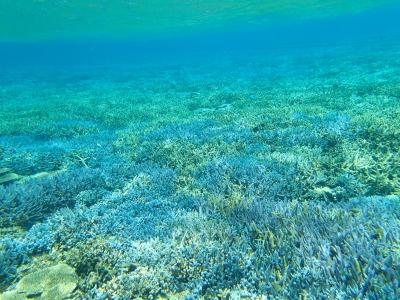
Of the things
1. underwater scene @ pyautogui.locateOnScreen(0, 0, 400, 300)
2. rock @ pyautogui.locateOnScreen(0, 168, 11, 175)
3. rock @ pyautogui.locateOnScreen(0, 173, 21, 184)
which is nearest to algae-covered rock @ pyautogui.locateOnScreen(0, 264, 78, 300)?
underwater scene @ pyautogui.locateOnScreen(0, 0, 400, 300)

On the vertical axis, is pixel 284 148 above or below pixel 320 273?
below

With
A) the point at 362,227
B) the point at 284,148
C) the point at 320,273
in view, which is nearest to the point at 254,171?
the point at 284,148

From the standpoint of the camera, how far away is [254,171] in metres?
6.19

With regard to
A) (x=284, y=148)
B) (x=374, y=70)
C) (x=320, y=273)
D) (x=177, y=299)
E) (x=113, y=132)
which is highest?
(x=320, y=273)

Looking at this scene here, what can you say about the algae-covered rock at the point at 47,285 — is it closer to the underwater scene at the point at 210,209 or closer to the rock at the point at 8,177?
the underwater scene at the point at 210,209

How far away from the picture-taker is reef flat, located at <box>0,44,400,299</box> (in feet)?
11.5

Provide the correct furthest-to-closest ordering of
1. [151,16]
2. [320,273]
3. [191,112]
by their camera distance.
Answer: [151,16] → [191,112] → [320,273]

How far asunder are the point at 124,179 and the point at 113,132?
5152 millimetres

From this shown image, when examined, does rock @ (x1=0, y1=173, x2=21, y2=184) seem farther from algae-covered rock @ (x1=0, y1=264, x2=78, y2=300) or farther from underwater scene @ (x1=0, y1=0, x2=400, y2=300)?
algae-covered rock @ (x1=0, y1=264, x2=78, y2=300)

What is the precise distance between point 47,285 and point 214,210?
8.78 feet

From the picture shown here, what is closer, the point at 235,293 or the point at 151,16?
the point at 235,293

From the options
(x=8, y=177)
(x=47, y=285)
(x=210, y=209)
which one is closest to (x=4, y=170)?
(x=8, y=177)

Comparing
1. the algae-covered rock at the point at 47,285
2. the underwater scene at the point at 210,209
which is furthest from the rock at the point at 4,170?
the algae-covered rock at the point at 47,285

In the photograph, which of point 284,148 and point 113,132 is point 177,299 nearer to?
point 284,148
